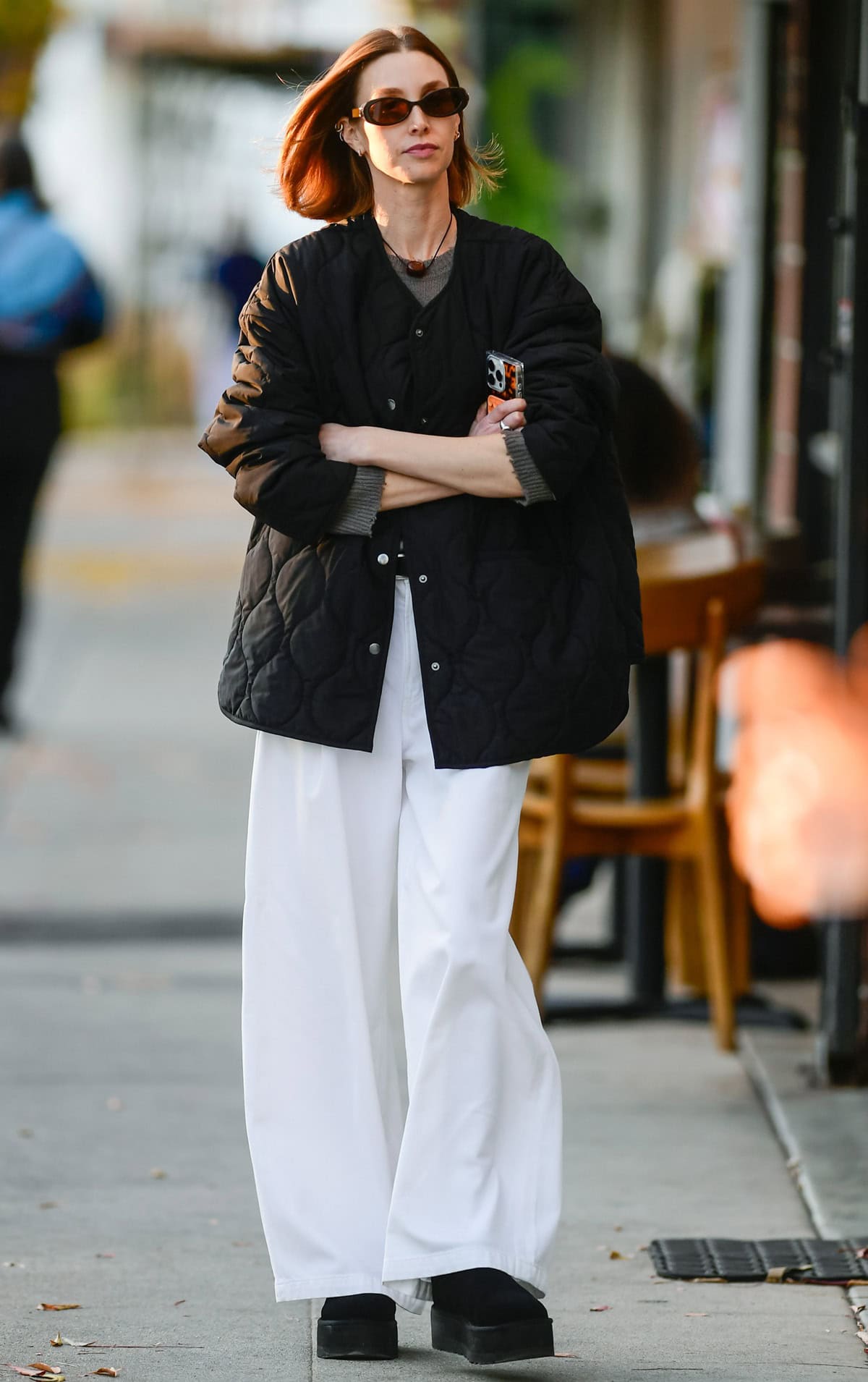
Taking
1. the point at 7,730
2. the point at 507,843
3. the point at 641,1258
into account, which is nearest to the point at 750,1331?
the point at 641,1258

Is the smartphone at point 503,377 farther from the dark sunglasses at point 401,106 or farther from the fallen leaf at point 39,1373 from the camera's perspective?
the fallen leaf at point 39,1373

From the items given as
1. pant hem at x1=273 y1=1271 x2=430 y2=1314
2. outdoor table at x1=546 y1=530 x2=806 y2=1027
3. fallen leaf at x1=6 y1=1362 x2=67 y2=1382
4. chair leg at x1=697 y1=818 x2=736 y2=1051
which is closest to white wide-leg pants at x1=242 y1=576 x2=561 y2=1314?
pant hem at x1=273 y1=1271 x2=430 y2=1314

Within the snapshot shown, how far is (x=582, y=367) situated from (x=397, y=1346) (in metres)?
1.53

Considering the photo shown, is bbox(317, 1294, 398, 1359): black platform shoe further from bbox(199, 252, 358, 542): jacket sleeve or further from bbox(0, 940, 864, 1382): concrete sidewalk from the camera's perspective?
bbox(199, 252, 358, 542): jacket sleeve

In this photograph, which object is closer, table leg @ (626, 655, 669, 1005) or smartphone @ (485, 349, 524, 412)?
smartphone @ (485, 349, 524, 412)

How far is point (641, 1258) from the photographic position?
400 centimetres

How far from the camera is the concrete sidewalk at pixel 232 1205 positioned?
11.6ft

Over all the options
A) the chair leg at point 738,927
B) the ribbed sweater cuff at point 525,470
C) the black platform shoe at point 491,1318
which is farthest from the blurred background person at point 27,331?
the black platform shoe at point 491,1318

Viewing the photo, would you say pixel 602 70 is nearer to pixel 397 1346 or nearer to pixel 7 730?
pixel 7 730

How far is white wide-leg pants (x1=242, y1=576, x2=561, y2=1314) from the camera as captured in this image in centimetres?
334

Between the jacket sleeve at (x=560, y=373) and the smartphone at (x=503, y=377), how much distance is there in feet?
0.04

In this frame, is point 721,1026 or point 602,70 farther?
point 602,70

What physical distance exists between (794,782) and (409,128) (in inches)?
103

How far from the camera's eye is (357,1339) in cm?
342
